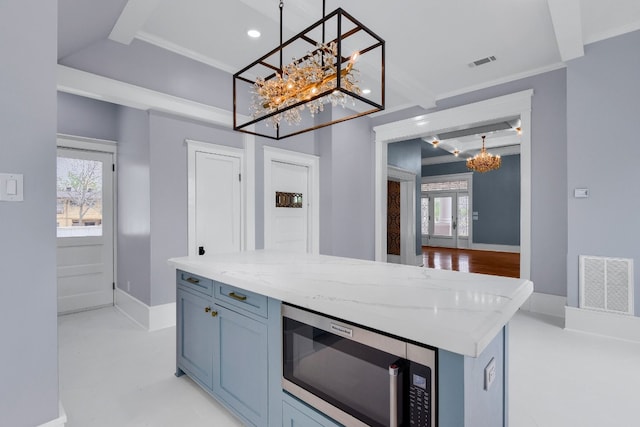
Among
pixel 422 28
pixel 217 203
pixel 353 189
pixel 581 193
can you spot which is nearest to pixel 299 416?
pixel 217 203

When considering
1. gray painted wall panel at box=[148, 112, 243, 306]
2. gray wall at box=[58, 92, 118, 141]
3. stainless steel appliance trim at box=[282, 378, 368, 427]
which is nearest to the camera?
stainless steel appliance trim at box=[282, 378, 368, 427]

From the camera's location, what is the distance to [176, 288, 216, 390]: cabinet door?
2041 mm

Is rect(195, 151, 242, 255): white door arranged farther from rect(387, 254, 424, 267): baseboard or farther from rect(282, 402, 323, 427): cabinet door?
rect(387, 254, 424, 267): baseboard

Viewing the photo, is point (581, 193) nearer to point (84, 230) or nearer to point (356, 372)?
point (356, 372)

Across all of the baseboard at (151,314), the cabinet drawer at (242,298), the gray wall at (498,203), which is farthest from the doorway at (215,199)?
the gray wall at (498,203)

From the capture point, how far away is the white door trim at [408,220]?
23.6ft

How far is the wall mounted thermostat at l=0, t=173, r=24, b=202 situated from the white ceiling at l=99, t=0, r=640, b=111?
1.82 metres

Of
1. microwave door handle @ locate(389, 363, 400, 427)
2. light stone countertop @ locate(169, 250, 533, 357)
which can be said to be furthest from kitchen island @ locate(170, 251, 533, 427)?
microwave door handle @ locate(389, 363, 400, 427)

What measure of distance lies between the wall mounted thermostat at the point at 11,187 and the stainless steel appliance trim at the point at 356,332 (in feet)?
4.26

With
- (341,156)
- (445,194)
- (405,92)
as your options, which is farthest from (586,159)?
(445,194)

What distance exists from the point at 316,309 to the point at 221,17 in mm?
2860

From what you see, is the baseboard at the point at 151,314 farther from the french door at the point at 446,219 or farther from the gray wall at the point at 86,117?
the french door at the point at 446,219

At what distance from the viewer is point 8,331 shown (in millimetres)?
1388

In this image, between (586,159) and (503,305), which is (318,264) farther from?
(586,159)
